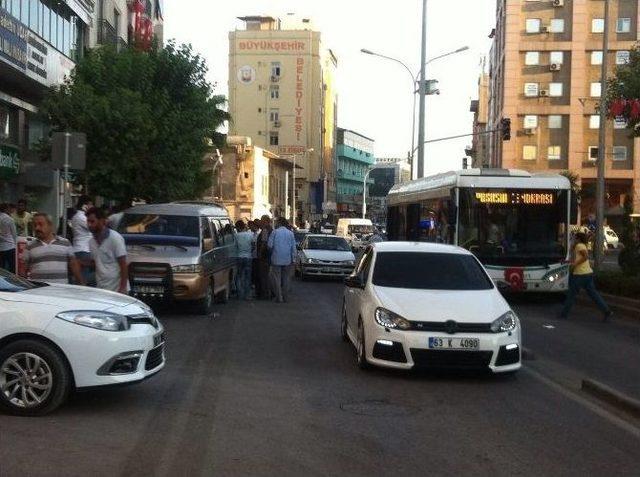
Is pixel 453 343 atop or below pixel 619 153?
below

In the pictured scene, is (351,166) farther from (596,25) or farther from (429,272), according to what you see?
(429,272)

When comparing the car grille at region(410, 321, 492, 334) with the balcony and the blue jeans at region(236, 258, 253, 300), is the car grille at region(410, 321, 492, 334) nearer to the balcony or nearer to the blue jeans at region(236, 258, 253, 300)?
the blue jeans at region(236, 258, 253, 300)

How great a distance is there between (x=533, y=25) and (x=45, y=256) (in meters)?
61.7

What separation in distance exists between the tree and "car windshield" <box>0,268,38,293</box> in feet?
56.2

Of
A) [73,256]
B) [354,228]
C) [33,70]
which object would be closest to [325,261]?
[33,70]

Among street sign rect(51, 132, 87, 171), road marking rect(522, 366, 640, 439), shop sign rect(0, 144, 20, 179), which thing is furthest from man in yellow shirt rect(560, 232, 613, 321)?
shop sign rect(0, 144, 20, 179)

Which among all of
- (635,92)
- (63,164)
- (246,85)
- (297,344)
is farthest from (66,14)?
(246,85)

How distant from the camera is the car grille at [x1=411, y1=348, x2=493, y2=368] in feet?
30.8

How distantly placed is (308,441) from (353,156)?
440 ft

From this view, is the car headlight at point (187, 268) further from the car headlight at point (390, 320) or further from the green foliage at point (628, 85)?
the green foliage at point (628, 85)

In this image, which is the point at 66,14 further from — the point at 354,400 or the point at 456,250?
the point at 354,400

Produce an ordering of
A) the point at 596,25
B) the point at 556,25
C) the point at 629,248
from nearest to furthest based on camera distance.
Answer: the point at 629,248, the point at 596,25, the point at 556,25

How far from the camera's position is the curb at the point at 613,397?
812 cm

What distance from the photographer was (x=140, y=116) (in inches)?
998
